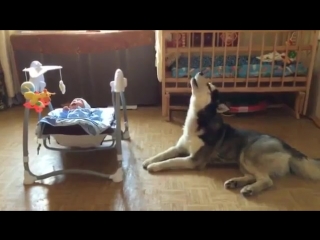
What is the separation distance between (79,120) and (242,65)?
66.2 inches

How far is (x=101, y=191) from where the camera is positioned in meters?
1.96

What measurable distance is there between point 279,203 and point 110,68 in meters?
2.14

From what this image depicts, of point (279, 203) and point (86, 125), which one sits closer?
point (279, 203)

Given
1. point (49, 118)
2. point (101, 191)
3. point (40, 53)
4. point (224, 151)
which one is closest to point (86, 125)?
point (49, 118)

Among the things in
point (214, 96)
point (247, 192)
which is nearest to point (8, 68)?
point (214, 96)

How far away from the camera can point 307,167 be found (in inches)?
79.9

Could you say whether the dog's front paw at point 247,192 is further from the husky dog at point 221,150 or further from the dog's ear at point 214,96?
the dog's ear at point 214,96

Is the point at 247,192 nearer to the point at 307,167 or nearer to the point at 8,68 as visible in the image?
the point at 307,167

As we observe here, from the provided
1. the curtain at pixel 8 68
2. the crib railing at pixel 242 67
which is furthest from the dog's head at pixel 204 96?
the curtain at pixel 8 68

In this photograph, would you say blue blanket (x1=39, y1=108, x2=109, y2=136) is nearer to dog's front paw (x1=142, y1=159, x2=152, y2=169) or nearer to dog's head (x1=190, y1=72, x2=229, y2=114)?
dog's front paw (x1=142, y1=159, x2=152, y2=169)
